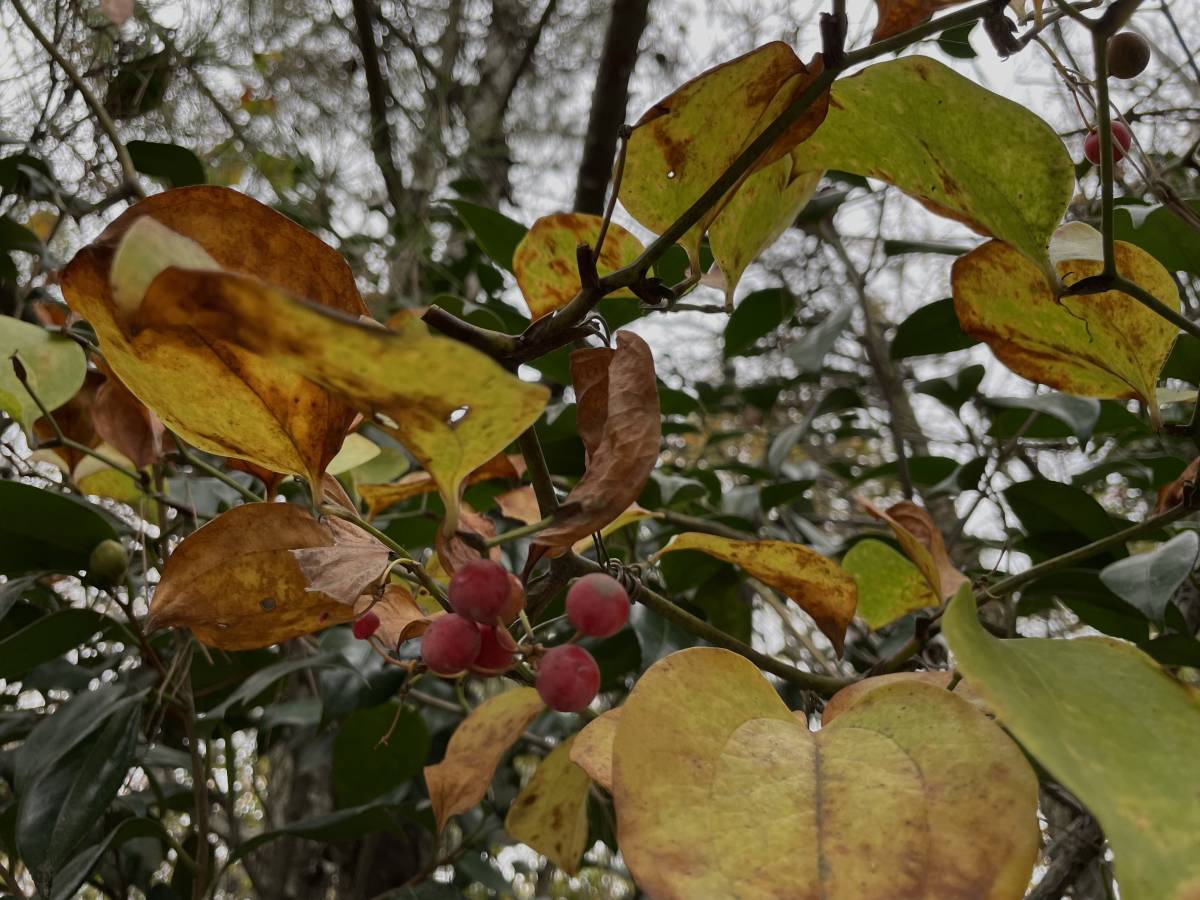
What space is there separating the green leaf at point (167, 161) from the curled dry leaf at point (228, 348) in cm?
58

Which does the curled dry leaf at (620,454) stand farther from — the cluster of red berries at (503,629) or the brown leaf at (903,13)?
the brown leaf at (903,13)

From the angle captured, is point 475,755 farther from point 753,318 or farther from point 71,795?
point 753,318

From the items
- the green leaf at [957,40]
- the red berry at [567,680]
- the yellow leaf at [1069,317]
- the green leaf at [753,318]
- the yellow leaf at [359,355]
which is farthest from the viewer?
the green leaf at [753,318]

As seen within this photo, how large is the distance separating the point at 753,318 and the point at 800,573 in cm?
52

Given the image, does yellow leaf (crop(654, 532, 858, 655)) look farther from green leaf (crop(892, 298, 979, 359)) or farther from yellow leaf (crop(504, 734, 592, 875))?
green leaf (crop(892, 298, 979, 359))

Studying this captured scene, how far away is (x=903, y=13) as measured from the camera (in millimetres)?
339

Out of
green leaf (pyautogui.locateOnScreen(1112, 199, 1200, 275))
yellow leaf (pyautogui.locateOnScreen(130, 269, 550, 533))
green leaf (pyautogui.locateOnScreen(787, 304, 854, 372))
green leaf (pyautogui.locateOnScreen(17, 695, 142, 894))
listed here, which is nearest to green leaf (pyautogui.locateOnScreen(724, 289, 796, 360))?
green leaf (pyautogui.locateOnScreen(787, 304, 854, 372))

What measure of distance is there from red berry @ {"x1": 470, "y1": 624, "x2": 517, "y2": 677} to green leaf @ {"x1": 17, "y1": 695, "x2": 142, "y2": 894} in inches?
13.4

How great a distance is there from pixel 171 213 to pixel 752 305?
0.68m

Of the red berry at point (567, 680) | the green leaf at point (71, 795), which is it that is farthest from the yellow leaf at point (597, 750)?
the green leaf at point (71, 795)

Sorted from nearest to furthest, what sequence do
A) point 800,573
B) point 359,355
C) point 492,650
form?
point 359,355 < point 492,650 < point 800,573

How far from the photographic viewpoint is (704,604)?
0.71 metres

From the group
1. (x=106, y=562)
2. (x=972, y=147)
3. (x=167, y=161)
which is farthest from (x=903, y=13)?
(x=167, y=161)

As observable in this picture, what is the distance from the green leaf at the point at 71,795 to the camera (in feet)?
1.71
